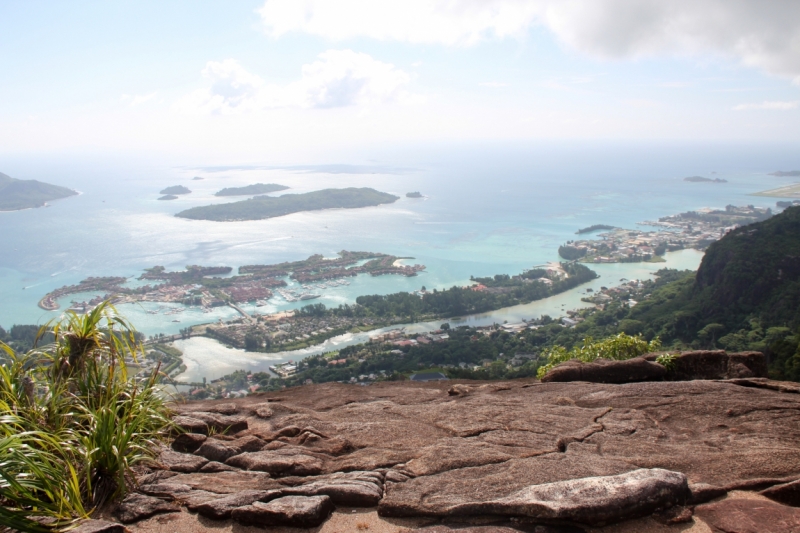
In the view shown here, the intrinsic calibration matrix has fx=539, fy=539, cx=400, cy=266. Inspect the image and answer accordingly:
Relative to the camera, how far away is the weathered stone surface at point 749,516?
11.9ft

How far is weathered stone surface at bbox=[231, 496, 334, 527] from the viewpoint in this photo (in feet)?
13.0

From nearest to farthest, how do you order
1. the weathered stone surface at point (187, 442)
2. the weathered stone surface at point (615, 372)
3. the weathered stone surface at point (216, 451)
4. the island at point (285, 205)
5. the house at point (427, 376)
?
the weathered stone surface at point (216, 451) < the weathered stone surface at point (187, 442) < the weathered stone surface at point (615, 372) < the house at point (427, 376) < the island at point (285, 205)

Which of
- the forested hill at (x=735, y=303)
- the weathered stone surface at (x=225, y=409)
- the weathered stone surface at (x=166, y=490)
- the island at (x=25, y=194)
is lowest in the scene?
the forested hill at (x=735, y=303)

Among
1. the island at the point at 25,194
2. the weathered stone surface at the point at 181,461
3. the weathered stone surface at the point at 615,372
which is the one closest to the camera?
the weathered stone surface at the point at 181,461

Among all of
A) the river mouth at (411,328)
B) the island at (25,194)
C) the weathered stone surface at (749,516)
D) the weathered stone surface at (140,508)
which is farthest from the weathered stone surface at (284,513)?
the island at (25,194)

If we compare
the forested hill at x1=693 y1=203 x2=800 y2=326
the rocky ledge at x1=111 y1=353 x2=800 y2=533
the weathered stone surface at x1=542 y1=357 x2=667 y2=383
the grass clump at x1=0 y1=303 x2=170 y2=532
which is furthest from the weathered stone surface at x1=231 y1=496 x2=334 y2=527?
the forested hill at x1=693 y1=203 x2=800 y2=326

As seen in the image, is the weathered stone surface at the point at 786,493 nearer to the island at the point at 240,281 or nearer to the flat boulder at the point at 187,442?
the flat boulder at the point at 187,442

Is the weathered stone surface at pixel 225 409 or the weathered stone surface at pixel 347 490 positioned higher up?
the weathered stone surface at pixel 347 490

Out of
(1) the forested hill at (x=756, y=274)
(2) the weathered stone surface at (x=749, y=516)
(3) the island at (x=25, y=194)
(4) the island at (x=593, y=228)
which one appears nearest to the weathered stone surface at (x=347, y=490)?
(2) the weathered stone surface at (x=749, y=516)

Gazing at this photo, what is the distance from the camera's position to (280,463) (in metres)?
4.95

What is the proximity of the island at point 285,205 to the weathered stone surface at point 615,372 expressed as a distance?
7092cm

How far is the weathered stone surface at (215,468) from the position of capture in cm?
494

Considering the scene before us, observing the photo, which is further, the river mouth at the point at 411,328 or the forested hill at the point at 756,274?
the river mouth at the point at 411,328

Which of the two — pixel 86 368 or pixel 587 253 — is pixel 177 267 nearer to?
pixel 587 253
